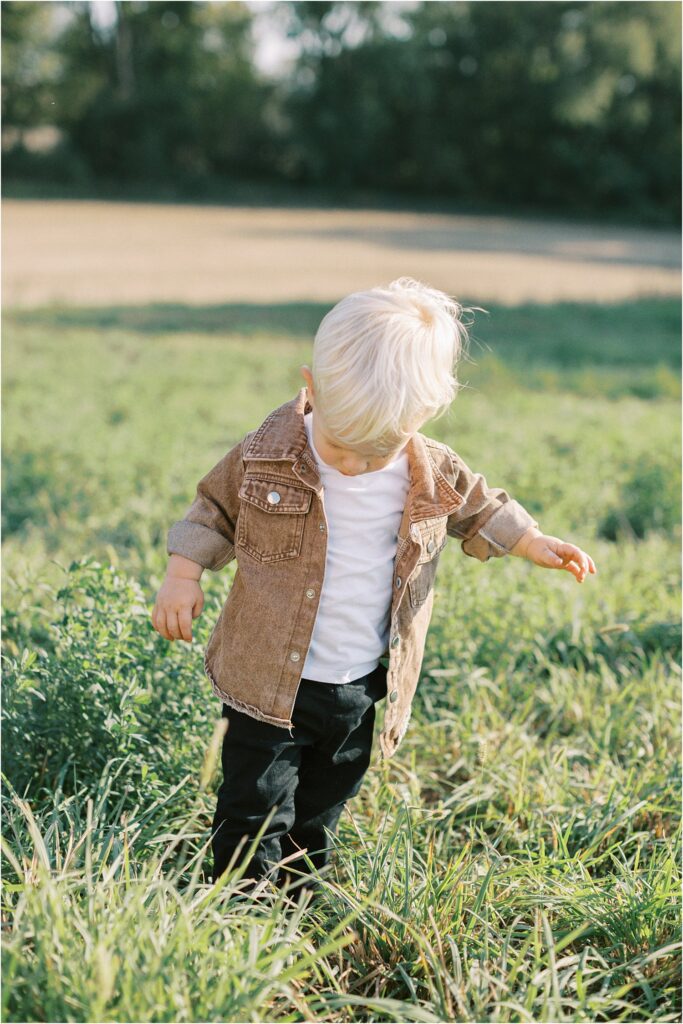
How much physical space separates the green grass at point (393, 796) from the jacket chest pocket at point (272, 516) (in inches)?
19.0

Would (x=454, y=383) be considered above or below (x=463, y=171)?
below

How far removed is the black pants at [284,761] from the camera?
82.4 inches

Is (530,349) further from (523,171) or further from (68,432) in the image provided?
(523,171)

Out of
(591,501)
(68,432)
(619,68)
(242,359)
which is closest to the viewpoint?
(591,501)

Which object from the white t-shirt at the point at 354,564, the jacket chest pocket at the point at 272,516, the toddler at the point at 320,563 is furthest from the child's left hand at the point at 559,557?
the jacket chest pocket at the point at 272,516

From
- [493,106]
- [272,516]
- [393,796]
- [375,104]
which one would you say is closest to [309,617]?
[272,516]

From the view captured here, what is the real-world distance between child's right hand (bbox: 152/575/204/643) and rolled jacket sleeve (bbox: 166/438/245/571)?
66 millimetres

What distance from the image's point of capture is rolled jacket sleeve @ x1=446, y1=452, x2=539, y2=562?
7.29 ft

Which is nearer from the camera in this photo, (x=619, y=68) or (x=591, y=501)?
(x=591, y=501)

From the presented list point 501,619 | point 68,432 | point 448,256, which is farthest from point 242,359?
point 448,256

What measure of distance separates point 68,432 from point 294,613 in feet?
13.7

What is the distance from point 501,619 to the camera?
328cm

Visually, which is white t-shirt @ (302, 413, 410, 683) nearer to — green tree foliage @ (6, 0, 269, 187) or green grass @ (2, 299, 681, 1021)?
green grass @ (2, 299, 681, 1021)

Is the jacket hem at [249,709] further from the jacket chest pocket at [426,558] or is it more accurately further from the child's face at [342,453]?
the child's face at [342,453]
